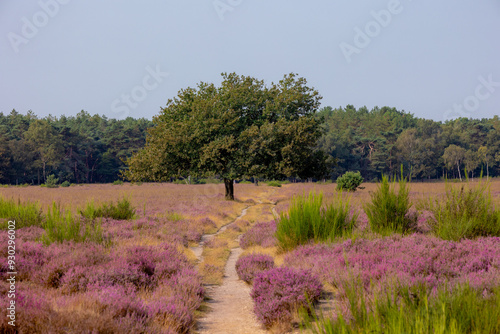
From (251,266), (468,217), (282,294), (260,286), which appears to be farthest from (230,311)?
(468,217)

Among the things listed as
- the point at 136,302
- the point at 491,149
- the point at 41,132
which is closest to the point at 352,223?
the point at 136,302

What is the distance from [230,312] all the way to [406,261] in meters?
3.27

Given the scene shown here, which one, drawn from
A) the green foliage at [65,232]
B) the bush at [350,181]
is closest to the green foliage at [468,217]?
the green foliage at [65,232]

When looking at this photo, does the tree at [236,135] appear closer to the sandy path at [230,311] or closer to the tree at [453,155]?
the sandy path at [230,311]

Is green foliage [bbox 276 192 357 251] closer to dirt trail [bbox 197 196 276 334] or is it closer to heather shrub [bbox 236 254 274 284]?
heather shrub [bbox 236 254 274 284]

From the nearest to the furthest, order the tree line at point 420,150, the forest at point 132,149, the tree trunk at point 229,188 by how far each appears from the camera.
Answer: the tree trunk at point 229,188 < the forest at point 132,149 < the tree line at point 420,150

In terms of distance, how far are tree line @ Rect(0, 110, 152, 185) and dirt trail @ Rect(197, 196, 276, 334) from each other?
241ft

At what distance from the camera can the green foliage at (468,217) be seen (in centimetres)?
865

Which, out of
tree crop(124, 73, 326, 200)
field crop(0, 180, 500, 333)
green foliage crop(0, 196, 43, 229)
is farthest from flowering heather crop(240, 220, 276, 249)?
tree crop(124, 73, 326, 200)

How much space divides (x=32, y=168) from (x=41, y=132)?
27.4 feet

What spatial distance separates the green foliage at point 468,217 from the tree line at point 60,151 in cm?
7432

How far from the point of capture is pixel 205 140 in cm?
2670

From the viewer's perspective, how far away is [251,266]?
8297 mm

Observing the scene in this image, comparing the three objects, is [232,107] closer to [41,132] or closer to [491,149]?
[41,132]
